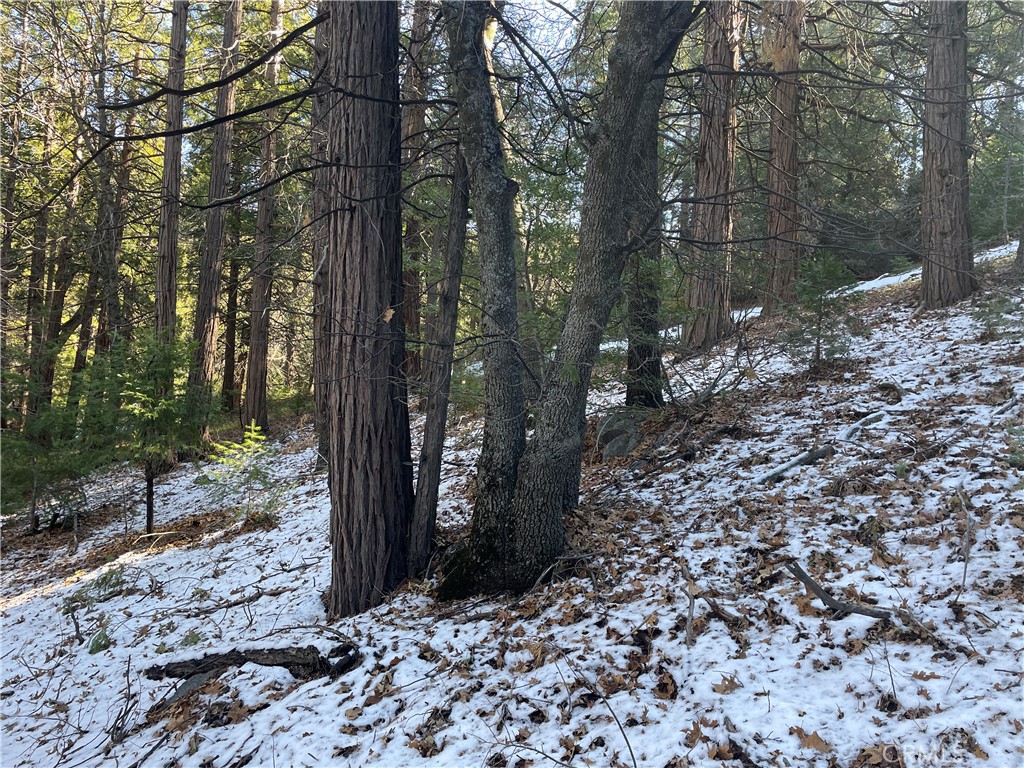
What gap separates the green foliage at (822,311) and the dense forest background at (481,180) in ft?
0.18

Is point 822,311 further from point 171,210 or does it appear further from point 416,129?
point 171,210

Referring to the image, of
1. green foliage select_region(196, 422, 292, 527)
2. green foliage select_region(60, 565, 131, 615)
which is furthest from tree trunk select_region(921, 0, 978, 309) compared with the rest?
green foliage select_region(60, 565, 131, 615)

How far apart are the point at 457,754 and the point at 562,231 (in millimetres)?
4730

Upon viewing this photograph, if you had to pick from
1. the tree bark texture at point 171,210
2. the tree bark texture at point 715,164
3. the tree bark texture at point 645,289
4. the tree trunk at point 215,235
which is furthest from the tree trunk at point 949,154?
the tree bark texture at point 171,210

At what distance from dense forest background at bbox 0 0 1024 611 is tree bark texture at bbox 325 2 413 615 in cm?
6

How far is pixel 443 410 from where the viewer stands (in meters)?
4.94

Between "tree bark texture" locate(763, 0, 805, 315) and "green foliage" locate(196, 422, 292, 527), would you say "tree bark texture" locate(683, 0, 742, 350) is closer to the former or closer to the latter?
"tree bark texture" locate(763, 0, 805, 315)

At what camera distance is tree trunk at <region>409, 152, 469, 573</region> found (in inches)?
193

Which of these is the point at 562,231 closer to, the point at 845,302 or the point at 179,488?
the point at 845,302

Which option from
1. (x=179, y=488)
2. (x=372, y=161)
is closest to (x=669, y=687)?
(x=372, y=161)

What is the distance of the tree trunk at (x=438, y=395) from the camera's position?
4902 millimetres

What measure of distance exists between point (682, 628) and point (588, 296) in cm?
222

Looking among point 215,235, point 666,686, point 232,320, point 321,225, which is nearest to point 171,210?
point 215,235

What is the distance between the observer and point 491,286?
4.50 meters
